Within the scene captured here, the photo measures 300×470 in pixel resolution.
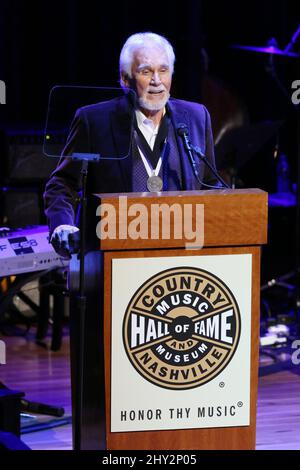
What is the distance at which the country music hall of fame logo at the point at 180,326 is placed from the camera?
122 inches

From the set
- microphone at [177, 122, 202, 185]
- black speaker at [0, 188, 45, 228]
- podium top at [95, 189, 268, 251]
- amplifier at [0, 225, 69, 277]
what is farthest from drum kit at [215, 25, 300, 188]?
podium top at [95, 189, 268, 251]

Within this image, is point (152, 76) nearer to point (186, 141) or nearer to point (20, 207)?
point (186, 141)

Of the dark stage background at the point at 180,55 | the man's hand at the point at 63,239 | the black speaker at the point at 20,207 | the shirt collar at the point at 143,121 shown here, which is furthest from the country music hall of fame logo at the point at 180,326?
the black speaker at the point at 20,207

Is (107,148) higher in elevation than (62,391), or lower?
higher

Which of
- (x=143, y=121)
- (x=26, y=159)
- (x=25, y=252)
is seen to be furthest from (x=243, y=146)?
(x=143, y=121)

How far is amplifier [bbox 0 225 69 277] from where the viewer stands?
5102 millimetres

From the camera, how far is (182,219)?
309 centimetres

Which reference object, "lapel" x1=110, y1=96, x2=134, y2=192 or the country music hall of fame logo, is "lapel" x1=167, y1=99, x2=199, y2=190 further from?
the country music hall of fame logo

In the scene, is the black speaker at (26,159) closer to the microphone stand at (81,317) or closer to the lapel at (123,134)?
the lapel at (123,134)

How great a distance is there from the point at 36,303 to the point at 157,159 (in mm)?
3484

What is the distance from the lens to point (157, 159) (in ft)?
12.2

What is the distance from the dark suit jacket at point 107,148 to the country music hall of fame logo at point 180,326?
603 millimetres

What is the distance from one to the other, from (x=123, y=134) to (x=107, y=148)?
0.07 m

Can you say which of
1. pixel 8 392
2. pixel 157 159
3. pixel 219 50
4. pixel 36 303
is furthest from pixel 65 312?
pixel 157 159
